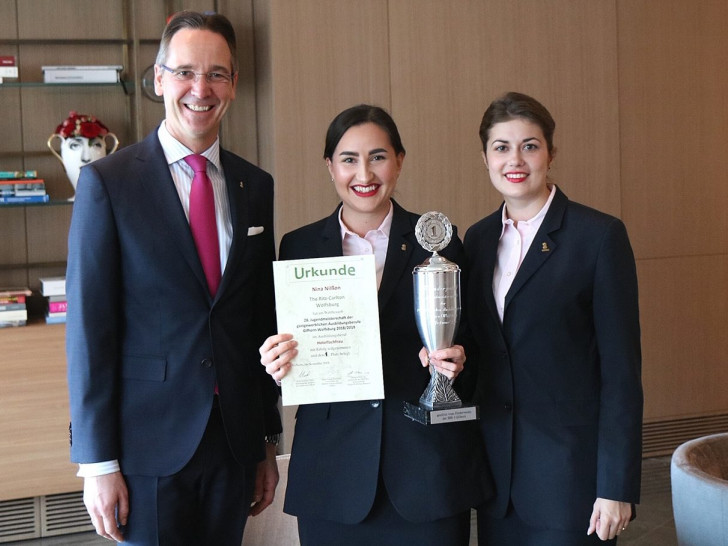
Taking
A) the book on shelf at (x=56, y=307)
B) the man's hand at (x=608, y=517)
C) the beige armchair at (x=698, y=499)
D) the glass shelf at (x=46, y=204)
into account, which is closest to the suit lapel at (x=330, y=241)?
the man's hand at (x=608, y=517)

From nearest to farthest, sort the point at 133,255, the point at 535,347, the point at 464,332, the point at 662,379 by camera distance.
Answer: the point at 133,255 → the point at 535,347 → the point at 464,332 → the point at 662,379

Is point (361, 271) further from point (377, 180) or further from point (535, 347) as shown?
point (535, 347)

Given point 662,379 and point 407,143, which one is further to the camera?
point 662,379

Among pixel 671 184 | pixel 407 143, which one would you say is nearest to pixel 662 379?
pixel 671 184

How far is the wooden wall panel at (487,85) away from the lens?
4395 mm

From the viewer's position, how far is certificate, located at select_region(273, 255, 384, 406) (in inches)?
76.1

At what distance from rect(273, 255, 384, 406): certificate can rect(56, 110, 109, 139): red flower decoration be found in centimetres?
267

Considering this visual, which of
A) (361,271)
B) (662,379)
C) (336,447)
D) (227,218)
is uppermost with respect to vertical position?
(227,218)

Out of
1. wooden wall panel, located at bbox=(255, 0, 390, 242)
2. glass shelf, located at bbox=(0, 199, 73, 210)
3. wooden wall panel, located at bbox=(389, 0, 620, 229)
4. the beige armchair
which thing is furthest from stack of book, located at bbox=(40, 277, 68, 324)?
the beige armchair

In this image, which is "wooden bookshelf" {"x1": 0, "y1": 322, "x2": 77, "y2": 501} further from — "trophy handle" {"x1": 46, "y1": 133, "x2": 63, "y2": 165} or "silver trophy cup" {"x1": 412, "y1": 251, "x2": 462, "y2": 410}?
"silver trophy cup" {"x1": 412, "y1": 251, "x2": 462, "y2": 410}

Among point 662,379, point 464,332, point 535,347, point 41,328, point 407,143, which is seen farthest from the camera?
point 662,379

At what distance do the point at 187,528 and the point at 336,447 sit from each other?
39 centimetres

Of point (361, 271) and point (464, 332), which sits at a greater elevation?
point (361, 271)

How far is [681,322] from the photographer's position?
4.96 m
